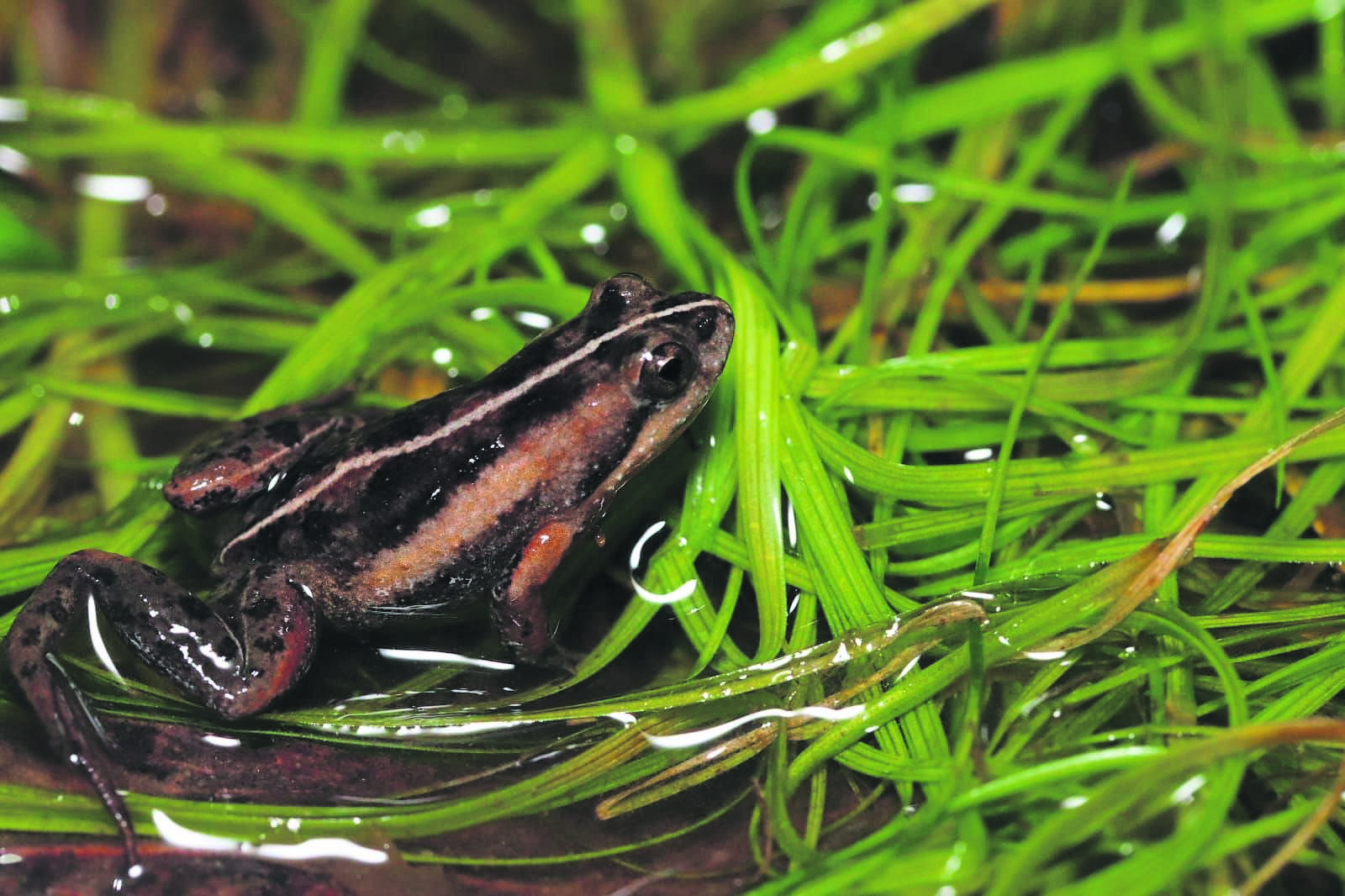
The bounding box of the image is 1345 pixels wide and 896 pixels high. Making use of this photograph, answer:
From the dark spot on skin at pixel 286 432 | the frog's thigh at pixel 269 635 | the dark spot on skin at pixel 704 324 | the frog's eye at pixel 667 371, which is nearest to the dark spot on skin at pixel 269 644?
the frog's thigh at pixel 269 635

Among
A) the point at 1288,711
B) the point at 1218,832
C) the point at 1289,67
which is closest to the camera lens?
the point at 1218,832

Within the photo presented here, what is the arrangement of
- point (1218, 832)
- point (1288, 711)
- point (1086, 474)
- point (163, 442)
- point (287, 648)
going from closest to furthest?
point (1218, 832)
point (1288, 711)
point (287, 648)
point (1086, 474)
point (163, 442)

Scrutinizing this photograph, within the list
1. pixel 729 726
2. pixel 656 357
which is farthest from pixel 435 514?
pixel 729 726

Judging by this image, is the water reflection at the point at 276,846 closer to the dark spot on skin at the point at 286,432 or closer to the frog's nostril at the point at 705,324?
the dark spot on skin at the point at 286,432

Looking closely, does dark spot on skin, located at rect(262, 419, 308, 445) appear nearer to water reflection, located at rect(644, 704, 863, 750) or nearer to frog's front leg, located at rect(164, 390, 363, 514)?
frog's front leg, located at rect(164, 390, 363, 514)

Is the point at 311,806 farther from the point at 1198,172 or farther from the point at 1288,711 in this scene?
the point at 1198,172

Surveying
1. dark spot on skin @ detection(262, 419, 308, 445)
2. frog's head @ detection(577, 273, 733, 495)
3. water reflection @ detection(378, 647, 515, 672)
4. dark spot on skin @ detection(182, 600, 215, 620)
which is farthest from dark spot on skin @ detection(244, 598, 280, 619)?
frog's head @ detection(577, 273, 733, 495)

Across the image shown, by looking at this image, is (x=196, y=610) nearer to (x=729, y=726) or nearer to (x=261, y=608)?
(x=261, y=608)

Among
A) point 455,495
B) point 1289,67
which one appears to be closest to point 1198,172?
point 1289,67
